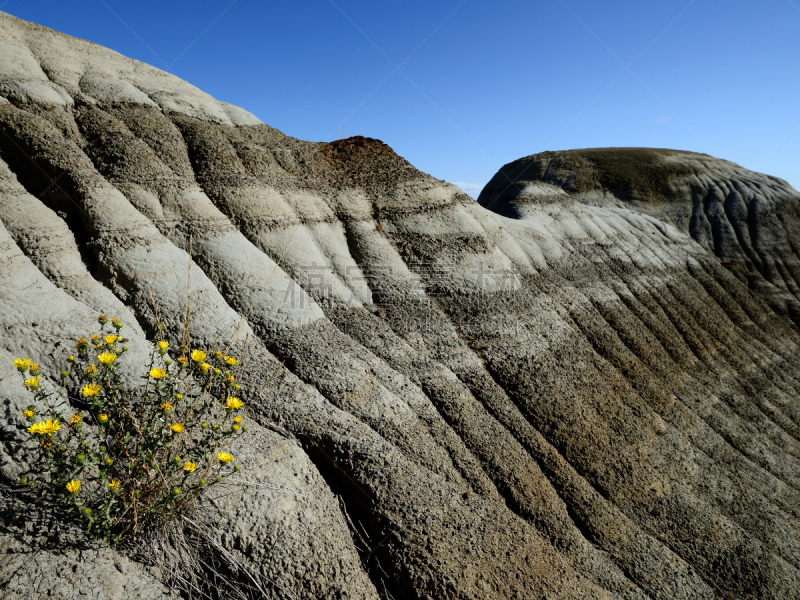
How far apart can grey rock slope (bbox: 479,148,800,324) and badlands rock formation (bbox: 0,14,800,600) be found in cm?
737

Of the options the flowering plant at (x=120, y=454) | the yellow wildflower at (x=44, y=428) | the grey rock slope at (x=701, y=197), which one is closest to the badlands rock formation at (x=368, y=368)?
the flowering plant at (x=120, y=454)

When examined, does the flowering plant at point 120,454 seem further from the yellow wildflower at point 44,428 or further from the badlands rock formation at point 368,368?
the badlands rock formation at point 368,368

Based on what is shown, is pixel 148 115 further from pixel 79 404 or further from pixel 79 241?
pixel 79 404

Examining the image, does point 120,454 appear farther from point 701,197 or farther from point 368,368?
point 701,197

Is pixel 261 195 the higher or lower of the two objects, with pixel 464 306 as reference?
higher

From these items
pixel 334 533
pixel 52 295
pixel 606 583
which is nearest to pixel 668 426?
pixel 606 583

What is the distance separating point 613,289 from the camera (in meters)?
10.2

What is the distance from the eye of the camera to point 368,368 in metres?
5.30

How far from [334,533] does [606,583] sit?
3011 mm

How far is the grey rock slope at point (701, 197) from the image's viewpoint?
17609 mm

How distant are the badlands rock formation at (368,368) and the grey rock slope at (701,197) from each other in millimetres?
7365

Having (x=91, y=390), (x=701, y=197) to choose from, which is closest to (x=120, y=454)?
(x=91, y=390)

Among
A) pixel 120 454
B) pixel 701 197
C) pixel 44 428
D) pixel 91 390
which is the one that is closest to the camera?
pixel 44 428

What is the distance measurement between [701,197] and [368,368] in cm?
2233
